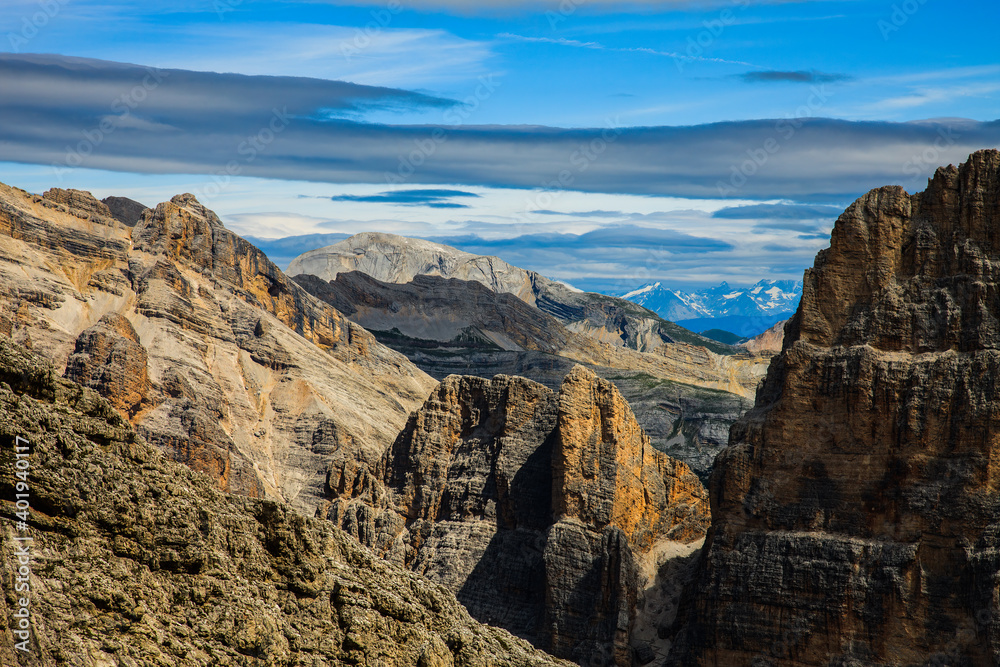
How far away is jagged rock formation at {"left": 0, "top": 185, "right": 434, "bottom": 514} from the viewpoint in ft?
475

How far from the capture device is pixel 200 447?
141625 mm

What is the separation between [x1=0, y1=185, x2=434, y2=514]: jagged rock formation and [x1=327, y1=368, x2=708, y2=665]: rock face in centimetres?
3013

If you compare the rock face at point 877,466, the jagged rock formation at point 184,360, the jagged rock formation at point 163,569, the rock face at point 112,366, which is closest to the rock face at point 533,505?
the rock face at point 877,466

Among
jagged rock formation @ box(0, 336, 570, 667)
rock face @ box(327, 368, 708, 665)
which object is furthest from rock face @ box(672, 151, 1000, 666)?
jagged rock formation @ box(0, 336, 570, 667)

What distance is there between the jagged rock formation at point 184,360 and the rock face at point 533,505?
30.1 meters

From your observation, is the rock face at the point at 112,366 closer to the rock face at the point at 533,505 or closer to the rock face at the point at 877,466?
the rock face at the point at 533,505

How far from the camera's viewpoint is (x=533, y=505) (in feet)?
314

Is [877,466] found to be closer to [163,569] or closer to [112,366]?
[163,569]

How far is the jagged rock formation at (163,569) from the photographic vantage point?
25.1m

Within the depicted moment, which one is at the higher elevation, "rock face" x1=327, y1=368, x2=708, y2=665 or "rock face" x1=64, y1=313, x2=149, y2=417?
"rock face" x1=64, y1=313, x2=149, y2=417

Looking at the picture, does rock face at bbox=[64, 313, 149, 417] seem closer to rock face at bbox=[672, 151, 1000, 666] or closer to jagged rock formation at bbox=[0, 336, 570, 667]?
rock face at bbox=[672, 151, 1000, 666]

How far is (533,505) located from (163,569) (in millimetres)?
69533

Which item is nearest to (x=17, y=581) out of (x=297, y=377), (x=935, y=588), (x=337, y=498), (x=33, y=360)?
(x=33, y=360)

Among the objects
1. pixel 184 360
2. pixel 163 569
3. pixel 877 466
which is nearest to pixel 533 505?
pixel 877 466
